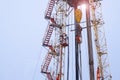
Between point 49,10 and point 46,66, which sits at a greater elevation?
point 49,10

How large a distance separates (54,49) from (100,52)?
22.8ft

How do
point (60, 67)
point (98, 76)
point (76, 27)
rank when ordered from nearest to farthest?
point (76, 27) → point (60, 67) → point (98, 76)

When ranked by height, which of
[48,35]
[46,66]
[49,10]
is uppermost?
[49,10]

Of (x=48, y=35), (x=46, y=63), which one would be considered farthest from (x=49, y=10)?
(x=46, y=63)

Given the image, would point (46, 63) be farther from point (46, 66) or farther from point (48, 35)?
point (48, 35)

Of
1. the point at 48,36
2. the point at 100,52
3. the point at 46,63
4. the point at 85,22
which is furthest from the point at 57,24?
the point at 85,22

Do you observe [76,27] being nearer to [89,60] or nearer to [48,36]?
[89,60]

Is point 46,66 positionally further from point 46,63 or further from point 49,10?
point 49,10

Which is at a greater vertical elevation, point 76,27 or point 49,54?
point 49,54

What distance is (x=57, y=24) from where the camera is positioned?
34844 millimetres

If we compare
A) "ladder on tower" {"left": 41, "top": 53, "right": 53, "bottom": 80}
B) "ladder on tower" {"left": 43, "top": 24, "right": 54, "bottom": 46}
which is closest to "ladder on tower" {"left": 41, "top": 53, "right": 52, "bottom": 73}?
"ladder on tower" {"left": 41, "top": 53, "right": 53, "bottom": 80}

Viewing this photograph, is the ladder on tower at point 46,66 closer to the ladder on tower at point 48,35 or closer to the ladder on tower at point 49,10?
the ladder on tower at point 48,35

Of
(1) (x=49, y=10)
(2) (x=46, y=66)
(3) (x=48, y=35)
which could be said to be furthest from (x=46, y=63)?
(1) (x=49, y=10)

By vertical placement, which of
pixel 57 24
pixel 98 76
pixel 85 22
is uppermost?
pixel 57 24
